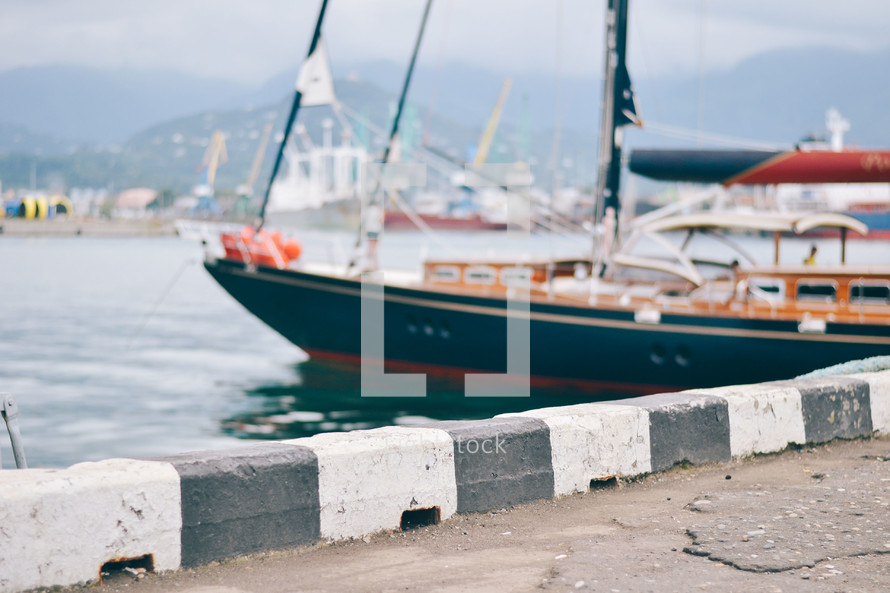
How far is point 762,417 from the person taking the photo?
20.8ft

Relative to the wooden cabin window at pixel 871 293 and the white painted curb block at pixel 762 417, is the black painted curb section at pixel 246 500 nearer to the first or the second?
the white painted curb block at pixel 762 417

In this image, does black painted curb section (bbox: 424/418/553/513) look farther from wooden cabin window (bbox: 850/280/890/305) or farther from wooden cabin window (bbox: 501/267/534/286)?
wooden cabin window (bbox: 501/267/534/286)

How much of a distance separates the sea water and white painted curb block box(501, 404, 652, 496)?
4273mm

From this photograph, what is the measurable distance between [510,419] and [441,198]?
578ft

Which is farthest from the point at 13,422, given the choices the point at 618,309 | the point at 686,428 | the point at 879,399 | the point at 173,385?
the point at 173,385

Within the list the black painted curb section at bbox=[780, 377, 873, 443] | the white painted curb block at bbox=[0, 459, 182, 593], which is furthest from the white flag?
the white painted curb block at bbox=[0, 459, 182, 593]

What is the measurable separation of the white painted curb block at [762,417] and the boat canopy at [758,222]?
1015 centimetres

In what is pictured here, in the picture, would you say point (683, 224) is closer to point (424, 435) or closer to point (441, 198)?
point (424, 435)

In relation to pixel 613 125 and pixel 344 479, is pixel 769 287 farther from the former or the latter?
pixel 344 479

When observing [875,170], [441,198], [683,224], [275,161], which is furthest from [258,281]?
[441,198]

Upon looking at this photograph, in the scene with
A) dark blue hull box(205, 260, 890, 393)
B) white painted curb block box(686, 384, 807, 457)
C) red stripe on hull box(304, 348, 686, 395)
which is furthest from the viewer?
red stripe on hull box(304, 348, 686, 395)

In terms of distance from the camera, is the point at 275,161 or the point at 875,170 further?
the point at 275,161

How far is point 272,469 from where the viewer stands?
429 centimetres

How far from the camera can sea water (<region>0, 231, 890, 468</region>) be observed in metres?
15.3
